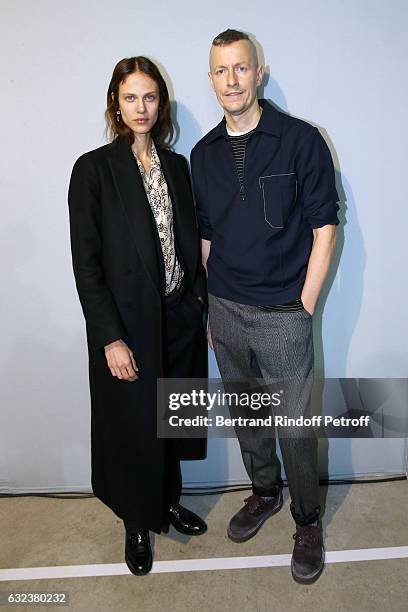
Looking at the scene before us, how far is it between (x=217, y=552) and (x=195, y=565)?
0.09 m

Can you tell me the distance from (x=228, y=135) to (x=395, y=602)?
1525mm

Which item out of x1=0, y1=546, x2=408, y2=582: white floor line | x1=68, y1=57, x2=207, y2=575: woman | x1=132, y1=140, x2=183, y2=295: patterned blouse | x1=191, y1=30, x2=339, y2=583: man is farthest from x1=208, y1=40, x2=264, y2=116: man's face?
x1=0, y1=546, x2=408, y2=582: white floor line

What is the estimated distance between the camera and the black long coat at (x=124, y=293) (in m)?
1.61

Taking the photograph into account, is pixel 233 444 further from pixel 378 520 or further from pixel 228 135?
pixel 228 135

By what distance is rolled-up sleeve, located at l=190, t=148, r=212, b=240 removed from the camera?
1.74 metres

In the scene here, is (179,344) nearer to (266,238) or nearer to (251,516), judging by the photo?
(266,238)

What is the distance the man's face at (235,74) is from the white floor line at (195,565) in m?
1.47

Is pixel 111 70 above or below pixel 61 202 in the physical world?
above

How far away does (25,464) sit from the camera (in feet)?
7.46

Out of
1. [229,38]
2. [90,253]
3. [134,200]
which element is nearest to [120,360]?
[90,253]

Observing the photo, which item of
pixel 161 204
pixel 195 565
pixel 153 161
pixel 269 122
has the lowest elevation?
pixel 195 565

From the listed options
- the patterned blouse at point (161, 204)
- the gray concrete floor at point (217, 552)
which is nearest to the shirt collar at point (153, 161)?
the patterned blouse at point (161, 204)

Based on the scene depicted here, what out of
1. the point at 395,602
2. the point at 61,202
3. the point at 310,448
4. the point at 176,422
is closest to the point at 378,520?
the point at 395,602

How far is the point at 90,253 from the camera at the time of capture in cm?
161
